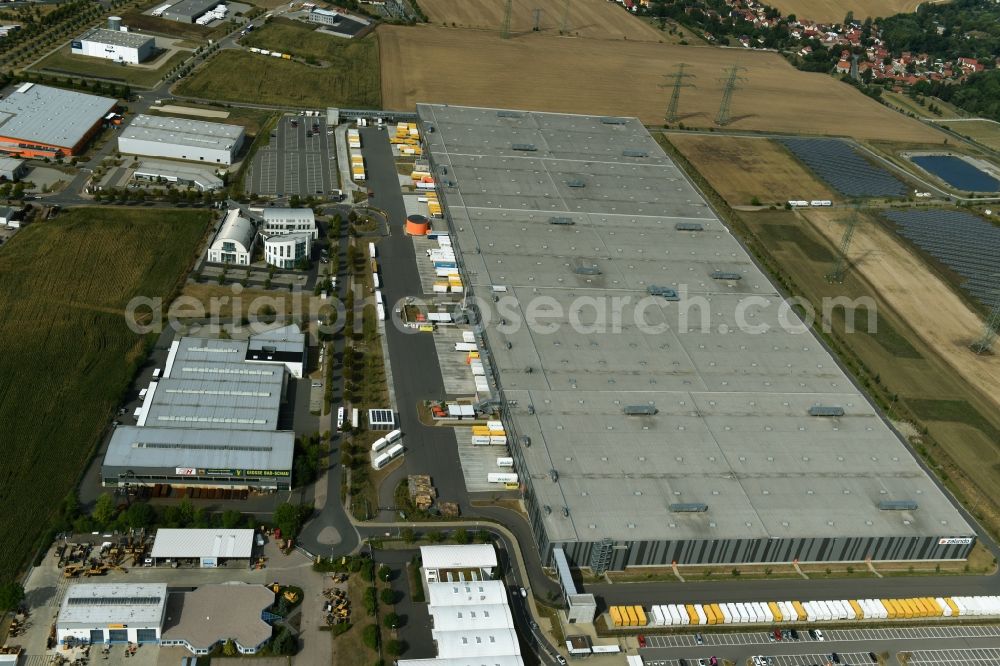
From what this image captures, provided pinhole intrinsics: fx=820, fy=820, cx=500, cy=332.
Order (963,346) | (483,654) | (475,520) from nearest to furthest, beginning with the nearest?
1. (483,654)
2. (475,520)
3. (963,346)

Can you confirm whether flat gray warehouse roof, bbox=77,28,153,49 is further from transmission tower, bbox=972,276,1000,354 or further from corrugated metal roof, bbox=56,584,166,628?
transmission tower, bbox=972,276,1000,354

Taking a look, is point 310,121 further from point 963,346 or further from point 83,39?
point 963,346

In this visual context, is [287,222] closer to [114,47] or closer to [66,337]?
[66,337]

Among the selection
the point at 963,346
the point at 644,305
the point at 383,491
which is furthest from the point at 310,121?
the point at 963,346

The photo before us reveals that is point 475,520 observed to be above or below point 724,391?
below

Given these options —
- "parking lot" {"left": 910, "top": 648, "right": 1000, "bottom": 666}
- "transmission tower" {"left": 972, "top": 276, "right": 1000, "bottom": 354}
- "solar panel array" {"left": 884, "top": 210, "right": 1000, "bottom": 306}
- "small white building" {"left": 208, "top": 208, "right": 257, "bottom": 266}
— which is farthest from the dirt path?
"small white building" {"left": 208, "top": 208, "right": 257, "bottom": 266}

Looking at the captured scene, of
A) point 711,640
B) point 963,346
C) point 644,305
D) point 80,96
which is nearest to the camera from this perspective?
point 711,640

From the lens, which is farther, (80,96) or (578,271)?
(80,96)
